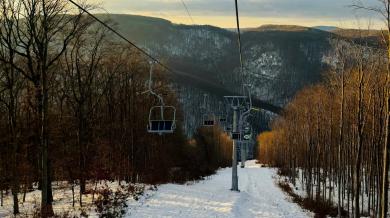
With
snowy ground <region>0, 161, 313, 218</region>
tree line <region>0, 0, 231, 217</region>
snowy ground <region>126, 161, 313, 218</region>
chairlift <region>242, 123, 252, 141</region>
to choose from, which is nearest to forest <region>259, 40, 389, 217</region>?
snowy ground <region>126, 161, 313, 218</region>

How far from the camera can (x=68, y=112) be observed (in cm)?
4122

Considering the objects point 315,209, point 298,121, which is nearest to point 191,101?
point 298,121

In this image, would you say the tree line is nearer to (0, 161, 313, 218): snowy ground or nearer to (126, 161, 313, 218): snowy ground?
(0, 161, 313, 218): snowy ground

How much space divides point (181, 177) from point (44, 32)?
83.6 feet

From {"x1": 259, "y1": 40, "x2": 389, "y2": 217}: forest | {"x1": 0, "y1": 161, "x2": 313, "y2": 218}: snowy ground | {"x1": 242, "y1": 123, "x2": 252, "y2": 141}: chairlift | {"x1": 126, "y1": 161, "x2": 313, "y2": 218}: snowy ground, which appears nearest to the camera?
{"x1": 0, "y1": 161, "x2": 313, "y2": 218}: snowy ground

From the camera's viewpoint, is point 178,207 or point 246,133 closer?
point 178,207

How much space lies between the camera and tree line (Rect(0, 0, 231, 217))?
74.1ft

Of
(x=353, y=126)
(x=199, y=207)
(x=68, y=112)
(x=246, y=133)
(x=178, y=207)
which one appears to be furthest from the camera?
(x=246, y=133)

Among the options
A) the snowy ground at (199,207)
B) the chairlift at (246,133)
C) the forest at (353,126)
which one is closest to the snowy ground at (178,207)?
the snowy ground at (199,207)

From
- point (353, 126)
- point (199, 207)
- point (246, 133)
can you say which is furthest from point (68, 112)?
point (353, 126)

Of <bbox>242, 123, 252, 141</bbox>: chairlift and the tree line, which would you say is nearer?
the tree line

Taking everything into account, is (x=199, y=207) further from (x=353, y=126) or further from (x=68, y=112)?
(x=68, y=112)

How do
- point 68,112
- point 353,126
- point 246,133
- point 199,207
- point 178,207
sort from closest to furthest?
point 178,207, point 199,207, point 353,126, point 68,112, point 246,133

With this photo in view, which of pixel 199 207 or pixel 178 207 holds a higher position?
pixel 178 207
